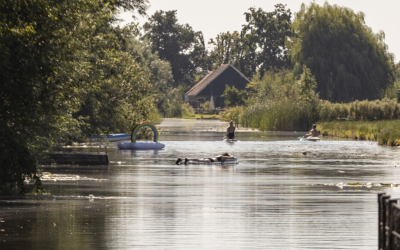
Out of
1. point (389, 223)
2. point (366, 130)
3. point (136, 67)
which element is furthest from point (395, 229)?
point (366, 130)

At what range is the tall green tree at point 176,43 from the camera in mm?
136125

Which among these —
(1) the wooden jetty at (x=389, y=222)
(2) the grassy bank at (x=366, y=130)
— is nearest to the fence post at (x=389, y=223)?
(1) the wooden jetty at (x=389, y=222)

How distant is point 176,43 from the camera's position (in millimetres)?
137125

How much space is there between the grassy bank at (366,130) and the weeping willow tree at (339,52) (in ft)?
76.7

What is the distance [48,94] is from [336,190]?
8.06 metres

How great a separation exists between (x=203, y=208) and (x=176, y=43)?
405 feet

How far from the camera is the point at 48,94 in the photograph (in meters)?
15.9

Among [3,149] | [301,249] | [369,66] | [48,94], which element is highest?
[369,66]

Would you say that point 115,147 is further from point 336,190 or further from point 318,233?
point 318,233

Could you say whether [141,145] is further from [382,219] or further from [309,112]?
[382,219]

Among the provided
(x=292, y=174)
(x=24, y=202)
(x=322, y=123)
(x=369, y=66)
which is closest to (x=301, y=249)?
(x=24, y=202)

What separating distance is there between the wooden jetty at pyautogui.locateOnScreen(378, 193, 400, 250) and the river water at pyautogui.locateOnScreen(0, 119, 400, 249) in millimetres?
3285

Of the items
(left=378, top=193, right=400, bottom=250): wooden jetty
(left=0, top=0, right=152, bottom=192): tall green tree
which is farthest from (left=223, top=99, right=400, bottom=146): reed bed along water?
(left=378, top=193, right=400, bottom=250): wooden jetty

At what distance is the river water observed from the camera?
11531 mm
